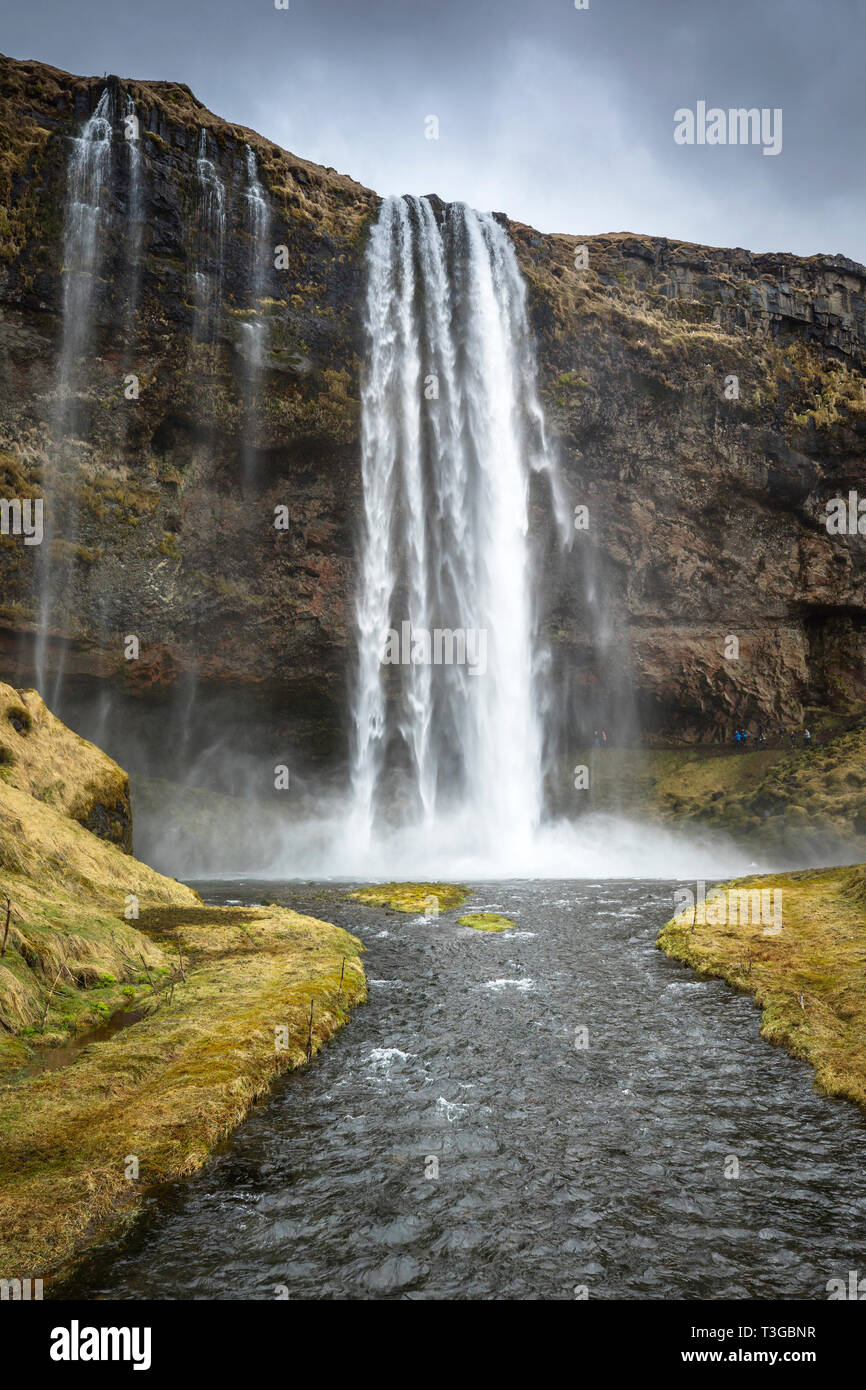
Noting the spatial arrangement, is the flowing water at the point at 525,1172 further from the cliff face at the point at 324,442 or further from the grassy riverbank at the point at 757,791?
the cliff face at the point at 324,442

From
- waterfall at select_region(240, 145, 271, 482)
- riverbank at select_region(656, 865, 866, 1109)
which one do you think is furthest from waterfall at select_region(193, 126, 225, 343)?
riverbank at select_region(656, 865, 866, 1109)

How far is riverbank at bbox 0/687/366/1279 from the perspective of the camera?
6.90 m

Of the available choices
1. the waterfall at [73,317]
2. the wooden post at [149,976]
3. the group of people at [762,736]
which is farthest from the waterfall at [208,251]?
the group of people at [762,736]

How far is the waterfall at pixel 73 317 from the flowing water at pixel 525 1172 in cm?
3383

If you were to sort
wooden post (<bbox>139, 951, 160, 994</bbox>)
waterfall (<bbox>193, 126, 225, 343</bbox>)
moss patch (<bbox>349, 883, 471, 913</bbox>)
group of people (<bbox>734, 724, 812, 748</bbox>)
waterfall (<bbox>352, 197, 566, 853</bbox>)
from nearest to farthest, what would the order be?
wooden post (<bbox>139, 951, 160, 994</bbox>) < moss patch (<bbox>349, 883, 471, 913</bbox>) < waterfall (<bbox>193, 126, 225, 343</bbox>) < waterfall (<bbox>352, 197, 566, 853</bbox>) < group of people (<bbox>734, 724, 812, 748</bbox>)

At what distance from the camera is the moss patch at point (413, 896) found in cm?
2466

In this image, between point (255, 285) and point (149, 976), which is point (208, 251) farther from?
point (149, 976)

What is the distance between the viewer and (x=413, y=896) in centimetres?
2667

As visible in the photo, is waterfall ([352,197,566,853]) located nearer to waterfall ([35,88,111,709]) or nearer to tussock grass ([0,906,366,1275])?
waterfall ([35,88,111,709])

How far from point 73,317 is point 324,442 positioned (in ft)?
43.6

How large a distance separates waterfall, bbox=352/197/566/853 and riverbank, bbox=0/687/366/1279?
2498 cm

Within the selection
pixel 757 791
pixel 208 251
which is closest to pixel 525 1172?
pixel 757 791
